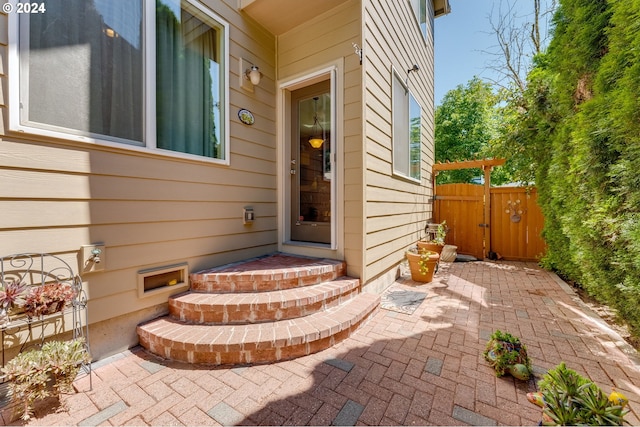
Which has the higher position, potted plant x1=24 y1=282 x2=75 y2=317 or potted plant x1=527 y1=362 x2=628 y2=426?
potted plant x1=24 y1=282 x2=75 y2=317

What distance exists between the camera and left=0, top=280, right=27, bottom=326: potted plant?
155 cm

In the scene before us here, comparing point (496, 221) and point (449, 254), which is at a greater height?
point (496, 221)

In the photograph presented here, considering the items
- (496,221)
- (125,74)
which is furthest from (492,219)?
(125,74)

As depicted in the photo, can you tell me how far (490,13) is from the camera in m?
8.68

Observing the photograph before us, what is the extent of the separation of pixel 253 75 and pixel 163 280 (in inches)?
103

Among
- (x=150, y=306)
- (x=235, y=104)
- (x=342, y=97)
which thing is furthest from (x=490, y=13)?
(x=150, y=306)

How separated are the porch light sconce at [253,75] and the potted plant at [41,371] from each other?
3.11 metres

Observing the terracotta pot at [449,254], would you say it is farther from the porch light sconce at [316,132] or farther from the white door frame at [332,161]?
the porch light sconce at [316,132]

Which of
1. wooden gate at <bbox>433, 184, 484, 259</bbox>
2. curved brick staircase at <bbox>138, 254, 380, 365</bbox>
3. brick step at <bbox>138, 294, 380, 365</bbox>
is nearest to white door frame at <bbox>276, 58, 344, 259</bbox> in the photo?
curved brick staircase at <bbox>138, 254, 380, 365</bbox>

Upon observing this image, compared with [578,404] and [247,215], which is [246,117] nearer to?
[247,215]

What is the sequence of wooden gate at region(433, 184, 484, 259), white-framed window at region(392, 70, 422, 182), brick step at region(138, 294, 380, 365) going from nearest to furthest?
brick step at region(138, 294, 380, 365) → white-framed window at region(392, 70, 422, 182) → wooden gate at region(433, 184, 484, 259)

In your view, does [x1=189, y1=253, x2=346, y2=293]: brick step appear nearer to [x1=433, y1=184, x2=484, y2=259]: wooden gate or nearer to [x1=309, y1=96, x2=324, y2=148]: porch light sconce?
[x1=309, y1=96, x2=324, y2=148]: porch light sconce

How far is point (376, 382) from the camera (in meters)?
1.81

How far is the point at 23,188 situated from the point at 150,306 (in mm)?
1307
